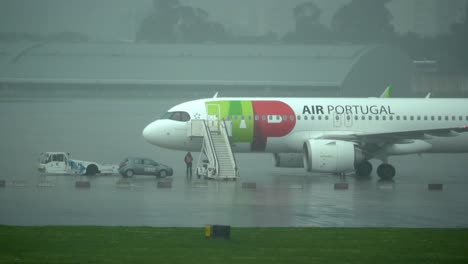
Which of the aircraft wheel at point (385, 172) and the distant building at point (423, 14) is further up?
the distant building at point (423, 14)

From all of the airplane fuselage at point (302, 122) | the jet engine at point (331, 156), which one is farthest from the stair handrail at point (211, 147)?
the jet engine at point (331, 156)

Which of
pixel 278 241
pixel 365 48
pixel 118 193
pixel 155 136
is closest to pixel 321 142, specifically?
pixel 155 136

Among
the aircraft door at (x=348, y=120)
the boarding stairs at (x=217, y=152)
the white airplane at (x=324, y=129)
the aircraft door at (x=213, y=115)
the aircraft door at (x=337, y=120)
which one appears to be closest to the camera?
the boarding stairs at (x=217, y=152)

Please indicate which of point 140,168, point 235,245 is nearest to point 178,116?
point 140,168

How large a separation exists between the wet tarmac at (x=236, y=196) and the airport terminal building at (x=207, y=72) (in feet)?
243

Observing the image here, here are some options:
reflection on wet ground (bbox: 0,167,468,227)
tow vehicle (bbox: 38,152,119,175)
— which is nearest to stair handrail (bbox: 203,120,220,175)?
reflection on wet ground (bbox: 0,167,468,227)

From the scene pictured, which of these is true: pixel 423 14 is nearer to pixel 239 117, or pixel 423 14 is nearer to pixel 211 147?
pixel 239 117

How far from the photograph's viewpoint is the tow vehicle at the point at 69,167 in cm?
4619

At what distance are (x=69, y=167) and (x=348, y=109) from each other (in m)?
14.2

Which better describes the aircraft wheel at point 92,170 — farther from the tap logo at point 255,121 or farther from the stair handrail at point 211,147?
the tap logo at point 255,121

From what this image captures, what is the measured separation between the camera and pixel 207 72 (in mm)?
142500

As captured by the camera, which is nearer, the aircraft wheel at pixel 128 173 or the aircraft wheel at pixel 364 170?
the aircraft wheel at pixel 128 173

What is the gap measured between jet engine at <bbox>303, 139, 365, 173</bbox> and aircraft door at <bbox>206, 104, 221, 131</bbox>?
473 centimetres

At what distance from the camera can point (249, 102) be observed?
4791 cm
